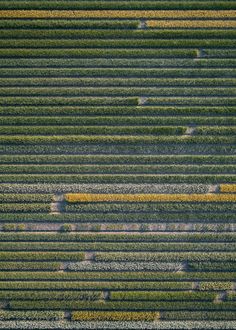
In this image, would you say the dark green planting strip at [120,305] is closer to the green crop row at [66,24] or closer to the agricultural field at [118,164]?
the agricultural field at [118,164]

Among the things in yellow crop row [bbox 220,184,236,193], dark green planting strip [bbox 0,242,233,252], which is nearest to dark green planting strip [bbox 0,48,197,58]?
yellow crop row [bbox 220,184,236,193]

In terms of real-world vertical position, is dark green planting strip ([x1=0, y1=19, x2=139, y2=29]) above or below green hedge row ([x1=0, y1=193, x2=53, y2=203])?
above

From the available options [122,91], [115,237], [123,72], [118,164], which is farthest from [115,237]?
[123,72]

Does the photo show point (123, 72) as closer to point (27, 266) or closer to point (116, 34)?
point (116, 34)

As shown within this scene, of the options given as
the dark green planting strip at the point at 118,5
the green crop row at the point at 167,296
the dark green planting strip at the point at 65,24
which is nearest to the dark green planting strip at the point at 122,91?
the dark green planting strip at the point at 65,24

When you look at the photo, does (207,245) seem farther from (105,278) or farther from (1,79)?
(1,79)

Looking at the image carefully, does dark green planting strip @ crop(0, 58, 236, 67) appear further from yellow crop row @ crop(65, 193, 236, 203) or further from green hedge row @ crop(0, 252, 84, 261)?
green hedge row @ crop(0, 252, 84, 261)

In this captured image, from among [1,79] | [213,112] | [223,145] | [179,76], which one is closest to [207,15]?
[179,76]
